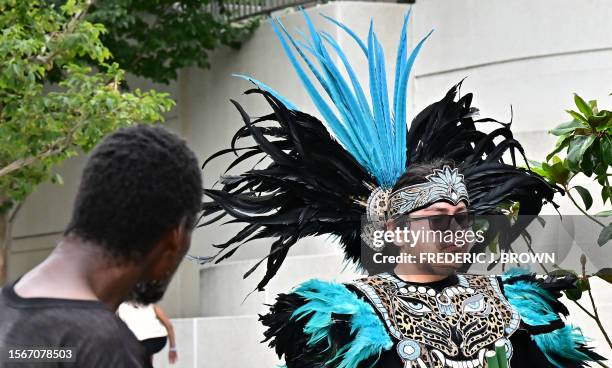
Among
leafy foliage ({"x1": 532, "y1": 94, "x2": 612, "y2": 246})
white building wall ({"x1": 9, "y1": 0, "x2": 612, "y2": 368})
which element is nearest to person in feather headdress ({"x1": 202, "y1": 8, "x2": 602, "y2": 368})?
leafy foliage ({"x1": 532, "y1": 94, "x2": 612, "y2": 246})

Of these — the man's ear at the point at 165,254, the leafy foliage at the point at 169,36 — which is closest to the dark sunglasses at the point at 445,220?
the man's ear at the point at 165,254

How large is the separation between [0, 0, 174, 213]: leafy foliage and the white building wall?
1.99m

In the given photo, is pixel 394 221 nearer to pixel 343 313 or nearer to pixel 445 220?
pixel 445 220

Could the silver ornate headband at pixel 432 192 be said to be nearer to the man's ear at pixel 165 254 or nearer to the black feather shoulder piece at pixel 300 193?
the black feather shoulder piece at pixel 300 193

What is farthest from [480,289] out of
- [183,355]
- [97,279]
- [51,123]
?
[183,355]

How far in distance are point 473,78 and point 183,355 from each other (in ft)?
11.7

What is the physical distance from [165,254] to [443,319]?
251cm

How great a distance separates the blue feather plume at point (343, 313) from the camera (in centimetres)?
416

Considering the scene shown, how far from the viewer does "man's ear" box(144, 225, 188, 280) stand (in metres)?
1.90

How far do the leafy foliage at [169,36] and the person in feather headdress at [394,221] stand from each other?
6.21 metres

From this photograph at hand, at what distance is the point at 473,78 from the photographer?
10438 millimetres

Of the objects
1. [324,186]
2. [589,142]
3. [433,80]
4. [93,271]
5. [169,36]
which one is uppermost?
[93,271]

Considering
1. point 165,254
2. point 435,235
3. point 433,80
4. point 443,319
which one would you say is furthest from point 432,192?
point 433,80

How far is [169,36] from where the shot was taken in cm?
1130
